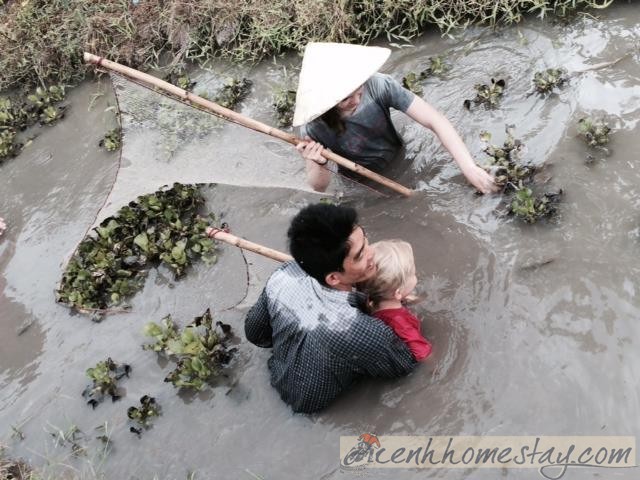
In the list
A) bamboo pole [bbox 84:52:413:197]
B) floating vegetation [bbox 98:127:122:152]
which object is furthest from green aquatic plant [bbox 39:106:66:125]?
bamboo pole [bbox 84:52:413:197]

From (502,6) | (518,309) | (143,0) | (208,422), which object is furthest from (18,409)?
(502,6)

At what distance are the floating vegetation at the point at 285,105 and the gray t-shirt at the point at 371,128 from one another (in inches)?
47.6

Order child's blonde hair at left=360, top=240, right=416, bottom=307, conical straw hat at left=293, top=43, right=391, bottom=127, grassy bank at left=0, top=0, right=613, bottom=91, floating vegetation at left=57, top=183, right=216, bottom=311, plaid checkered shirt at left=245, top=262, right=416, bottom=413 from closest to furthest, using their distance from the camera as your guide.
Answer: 1. plaid checkered shirt at left=245, top=262, right=416, bottom=413
2. child's blonde hair at left=360, top=240, right=416, bottom=307
3. conical straw hat at left=293, top=43, right=391, bottom=127
4. floating vegetation at left=57, top=183, right=216, bottom=311
5. grassy bank at left=0, top=0, right=613, bottom=91

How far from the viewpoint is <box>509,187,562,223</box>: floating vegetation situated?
159 inches

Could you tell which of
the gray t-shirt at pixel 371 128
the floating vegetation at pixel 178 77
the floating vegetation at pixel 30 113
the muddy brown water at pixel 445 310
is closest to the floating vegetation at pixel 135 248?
the muddy brown water at pixel 445 310

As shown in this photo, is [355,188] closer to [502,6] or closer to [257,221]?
[257,221]

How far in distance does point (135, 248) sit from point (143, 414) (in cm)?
153

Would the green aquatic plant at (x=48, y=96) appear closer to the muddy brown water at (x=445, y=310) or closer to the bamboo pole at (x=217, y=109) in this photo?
the muddy brown water at (x=445, y=310)

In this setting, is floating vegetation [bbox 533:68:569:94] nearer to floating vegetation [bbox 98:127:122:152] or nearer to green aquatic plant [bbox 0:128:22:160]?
floating vegetation [bbox 98:127:122:152]

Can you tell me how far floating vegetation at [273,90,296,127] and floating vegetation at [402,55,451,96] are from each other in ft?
3.34

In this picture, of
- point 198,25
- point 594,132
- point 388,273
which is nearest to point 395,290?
point 388,273

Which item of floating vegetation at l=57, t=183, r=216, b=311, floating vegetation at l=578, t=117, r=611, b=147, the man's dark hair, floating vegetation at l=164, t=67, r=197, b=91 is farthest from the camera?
floating vegetation at l=164, t=67, r=197, b=91

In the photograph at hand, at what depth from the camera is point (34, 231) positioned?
5.60 meters

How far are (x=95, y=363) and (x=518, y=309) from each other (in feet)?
9.43
